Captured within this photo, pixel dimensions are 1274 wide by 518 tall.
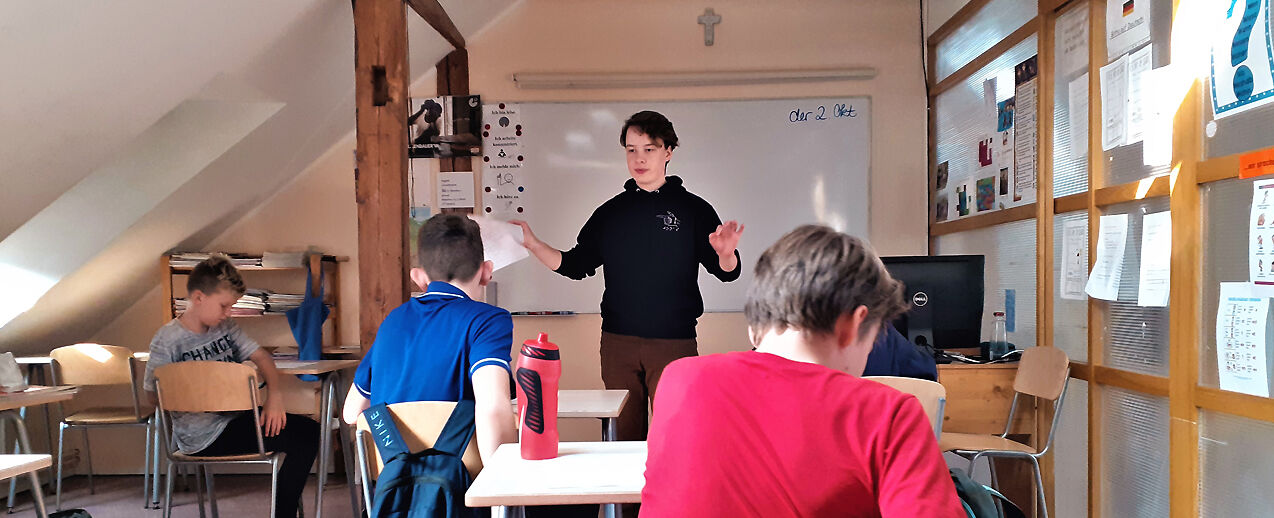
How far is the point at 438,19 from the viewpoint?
4.27m

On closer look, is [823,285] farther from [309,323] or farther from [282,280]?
[282,280]

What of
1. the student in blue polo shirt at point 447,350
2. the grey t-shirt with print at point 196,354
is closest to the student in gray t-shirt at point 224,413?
the grey t-shirt with print at point 196,354

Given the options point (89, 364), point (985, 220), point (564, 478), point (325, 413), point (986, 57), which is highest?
point (986, 57)

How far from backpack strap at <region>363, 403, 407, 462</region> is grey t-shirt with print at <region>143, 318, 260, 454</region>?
6.04 ft

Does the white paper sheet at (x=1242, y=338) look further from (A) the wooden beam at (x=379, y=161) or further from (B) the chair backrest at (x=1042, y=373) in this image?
(A) the wooden beam at (x=379, y=161)

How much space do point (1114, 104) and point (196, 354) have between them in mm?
3634

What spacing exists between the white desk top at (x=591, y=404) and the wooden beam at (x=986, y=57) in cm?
234

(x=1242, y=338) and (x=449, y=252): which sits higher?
(x=449, y=252)

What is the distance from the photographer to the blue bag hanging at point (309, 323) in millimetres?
4711

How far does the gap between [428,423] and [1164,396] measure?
7.36 ft

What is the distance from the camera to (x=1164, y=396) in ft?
8.86

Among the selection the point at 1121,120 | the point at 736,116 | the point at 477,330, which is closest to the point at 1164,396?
the point at 1121,120

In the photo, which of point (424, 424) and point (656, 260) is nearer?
point (424, 424)

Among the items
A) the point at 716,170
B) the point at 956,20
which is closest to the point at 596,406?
the point at 716,170
